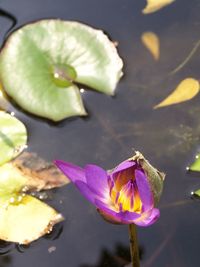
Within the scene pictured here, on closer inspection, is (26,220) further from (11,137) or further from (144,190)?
(144,190)

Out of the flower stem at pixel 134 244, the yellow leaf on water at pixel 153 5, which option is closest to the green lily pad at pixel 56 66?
Result: the yellow leaf on water at pixel 153 5

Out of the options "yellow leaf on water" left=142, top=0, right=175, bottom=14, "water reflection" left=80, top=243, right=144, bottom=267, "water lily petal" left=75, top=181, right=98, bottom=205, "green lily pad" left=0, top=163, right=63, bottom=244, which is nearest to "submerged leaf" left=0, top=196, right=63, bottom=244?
"green lily pad" left=0, top=163, right=63, bottom=244

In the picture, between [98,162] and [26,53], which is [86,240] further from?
[26,53]

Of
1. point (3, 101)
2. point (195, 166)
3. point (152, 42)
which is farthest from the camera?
point (152, 42)

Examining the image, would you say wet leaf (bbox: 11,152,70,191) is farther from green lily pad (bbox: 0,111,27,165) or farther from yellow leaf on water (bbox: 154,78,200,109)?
yellow leaf on water (bbox: 154,78,200,109)

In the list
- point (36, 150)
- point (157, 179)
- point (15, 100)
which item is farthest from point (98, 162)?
point (157, 179)

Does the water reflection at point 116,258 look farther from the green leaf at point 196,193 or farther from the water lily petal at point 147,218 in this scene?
the water lily petal at point 147,218

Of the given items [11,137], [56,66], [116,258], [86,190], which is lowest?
[116,258]

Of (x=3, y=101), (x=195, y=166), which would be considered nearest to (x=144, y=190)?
(x=195, y=166)
